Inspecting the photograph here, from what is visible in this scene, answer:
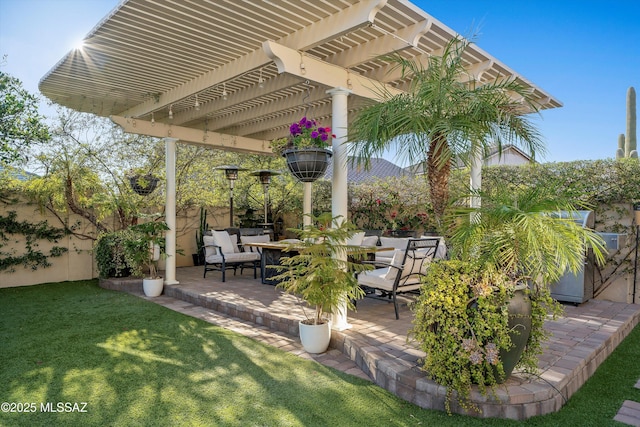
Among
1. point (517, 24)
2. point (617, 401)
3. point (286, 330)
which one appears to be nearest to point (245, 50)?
point (286, 330)

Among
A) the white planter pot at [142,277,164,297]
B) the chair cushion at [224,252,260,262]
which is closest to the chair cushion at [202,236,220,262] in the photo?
the chair cushion at [224,252,260,262]

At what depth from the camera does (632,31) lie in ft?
30.0

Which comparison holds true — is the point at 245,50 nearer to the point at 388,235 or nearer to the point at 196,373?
the point at 196,373

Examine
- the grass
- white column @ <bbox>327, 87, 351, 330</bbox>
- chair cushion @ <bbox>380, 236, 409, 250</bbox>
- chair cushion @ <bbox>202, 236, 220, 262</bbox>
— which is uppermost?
white column @ <bbox>327, 87, 351, 330</bbox>

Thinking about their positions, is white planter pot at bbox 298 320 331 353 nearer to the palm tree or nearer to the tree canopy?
the palm tree

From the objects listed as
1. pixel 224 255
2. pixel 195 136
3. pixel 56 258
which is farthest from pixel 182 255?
pixel 56 258

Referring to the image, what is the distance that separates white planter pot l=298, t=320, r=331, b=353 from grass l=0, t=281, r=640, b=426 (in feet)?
0.72

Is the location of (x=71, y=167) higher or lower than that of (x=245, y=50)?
lower

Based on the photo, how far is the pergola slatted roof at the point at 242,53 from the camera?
370 centimetres

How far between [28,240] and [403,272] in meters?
7.09

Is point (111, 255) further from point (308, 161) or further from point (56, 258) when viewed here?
point (308, 161)

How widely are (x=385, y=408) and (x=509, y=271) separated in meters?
1.27

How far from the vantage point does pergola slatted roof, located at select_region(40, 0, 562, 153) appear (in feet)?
12.1

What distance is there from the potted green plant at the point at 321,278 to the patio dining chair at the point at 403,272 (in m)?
0.85
